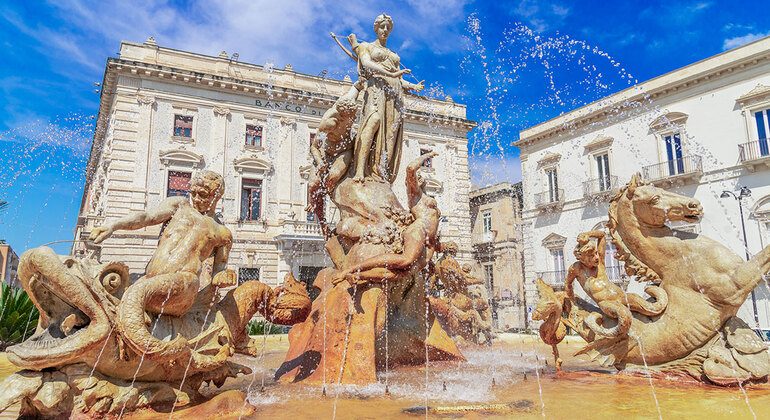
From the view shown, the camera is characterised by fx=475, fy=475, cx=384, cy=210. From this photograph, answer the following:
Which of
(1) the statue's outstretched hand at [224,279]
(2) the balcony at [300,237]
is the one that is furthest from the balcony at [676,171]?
(1) the statue's outstretched hand at [224,279]

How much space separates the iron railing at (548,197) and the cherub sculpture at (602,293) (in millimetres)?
23767

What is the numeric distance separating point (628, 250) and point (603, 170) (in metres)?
23.6

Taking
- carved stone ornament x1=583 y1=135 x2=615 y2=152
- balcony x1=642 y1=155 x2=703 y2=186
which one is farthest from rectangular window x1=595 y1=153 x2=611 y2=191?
balcony x1=642 y1=155 x2=703 y2=186

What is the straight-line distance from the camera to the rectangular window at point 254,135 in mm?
24125

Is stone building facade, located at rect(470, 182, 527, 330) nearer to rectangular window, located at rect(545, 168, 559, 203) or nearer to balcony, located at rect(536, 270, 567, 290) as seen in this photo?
balcony, located at rect(536, 270, 567, 290)

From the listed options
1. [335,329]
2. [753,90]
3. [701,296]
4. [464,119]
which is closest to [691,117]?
[753,90]

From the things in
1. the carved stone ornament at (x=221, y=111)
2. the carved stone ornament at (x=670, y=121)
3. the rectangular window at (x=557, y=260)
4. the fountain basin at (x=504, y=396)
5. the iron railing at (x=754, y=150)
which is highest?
the carved stone ornament at (x=221, y=111)

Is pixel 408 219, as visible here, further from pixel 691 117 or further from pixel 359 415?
pixel 691 117

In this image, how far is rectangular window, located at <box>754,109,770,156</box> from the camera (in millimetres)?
20000

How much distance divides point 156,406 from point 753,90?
82.4 ft

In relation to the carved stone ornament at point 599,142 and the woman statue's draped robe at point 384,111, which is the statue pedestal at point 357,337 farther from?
the carved stone ornament at point 599,142

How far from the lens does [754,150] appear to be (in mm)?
20141

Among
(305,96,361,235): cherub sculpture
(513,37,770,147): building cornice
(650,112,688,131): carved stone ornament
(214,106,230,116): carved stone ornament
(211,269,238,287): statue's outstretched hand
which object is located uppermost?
(513,37,770,147): building cornice

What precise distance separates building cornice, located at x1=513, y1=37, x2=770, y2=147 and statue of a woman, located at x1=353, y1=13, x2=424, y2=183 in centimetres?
2114
